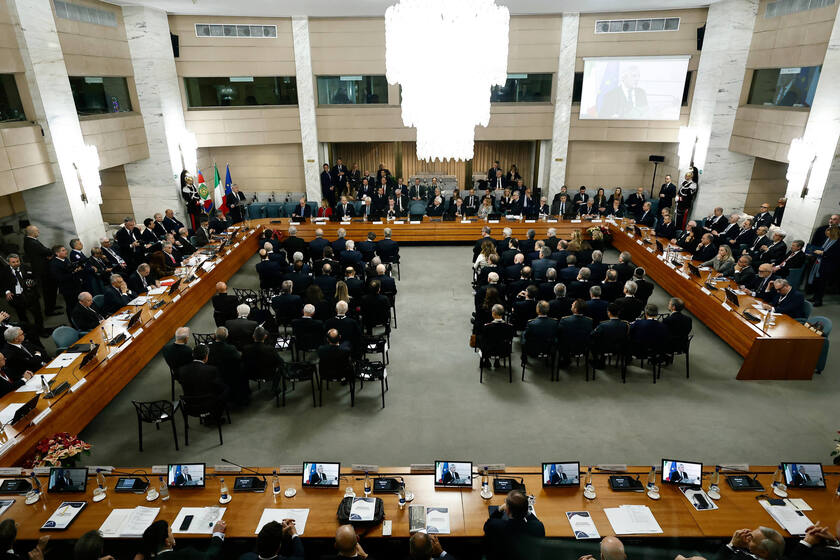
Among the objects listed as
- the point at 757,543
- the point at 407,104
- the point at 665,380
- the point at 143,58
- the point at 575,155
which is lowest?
the point at 665,380

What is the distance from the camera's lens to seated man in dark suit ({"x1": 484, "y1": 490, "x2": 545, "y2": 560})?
3.66 meters

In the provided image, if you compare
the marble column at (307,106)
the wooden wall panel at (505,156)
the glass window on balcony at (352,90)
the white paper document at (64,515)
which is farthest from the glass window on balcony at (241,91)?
the white paper document at (64,515)

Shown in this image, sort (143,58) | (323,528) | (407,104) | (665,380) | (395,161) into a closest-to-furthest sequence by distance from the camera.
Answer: (323,528)
(407,104)
(665,380)
(143,58)
(395,161)

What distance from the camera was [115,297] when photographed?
832 cm

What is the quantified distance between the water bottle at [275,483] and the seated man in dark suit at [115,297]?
531cm

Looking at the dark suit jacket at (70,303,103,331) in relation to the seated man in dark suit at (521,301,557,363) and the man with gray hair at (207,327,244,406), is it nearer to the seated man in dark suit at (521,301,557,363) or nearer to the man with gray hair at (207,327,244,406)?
the man with gray hair at (207,327,244,406)

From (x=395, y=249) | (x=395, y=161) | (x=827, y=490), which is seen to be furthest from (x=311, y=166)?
(x=827, y=490)

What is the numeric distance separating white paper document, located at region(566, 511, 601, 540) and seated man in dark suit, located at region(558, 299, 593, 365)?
10.9 ft

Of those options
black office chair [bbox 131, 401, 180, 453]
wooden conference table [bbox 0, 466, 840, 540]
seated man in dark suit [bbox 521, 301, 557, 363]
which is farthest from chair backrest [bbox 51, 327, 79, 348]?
seated man in dark suit [bbox 521, 301, 557, 363]

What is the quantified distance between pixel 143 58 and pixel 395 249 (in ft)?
28.2

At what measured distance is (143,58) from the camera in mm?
13031

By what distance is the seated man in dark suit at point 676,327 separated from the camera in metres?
7.19

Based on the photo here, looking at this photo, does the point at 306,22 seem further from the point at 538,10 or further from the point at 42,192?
the point at 42,192

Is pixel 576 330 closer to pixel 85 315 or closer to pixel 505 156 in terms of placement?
pixel 85 315
